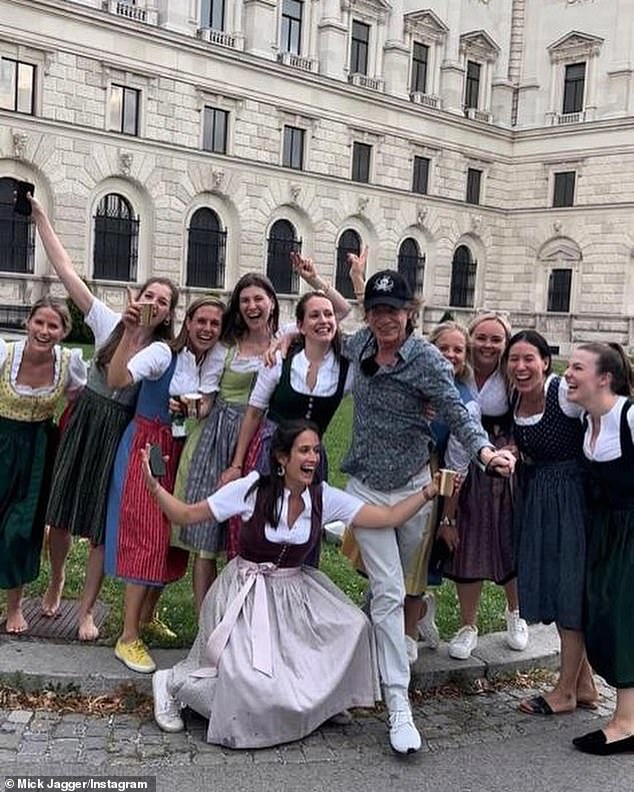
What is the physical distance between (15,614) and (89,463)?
3.53 feet

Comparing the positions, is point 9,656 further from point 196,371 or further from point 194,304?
point 194,304

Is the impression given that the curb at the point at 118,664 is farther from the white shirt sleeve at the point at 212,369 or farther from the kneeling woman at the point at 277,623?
the white shirt sleeve at the point at 212,369

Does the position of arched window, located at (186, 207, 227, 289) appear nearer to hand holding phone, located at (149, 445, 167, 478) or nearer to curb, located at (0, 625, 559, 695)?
curb, located at (0, 625, 559, 695)

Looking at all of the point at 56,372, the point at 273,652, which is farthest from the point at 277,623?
the point at 56,372

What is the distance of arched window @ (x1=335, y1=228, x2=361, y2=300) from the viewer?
3628 centimetres

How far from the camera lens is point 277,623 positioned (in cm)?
455

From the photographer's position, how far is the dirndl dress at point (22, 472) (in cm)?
536

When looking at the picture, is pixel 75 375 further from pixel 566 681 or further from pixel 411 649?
pixel 566 681

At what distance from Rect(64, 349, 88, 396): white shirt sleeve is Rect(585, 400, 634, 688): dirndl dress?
122 inches

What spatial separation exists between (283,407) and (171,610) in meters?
1.88

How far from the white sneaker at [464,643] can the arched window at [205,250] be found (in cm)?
2731

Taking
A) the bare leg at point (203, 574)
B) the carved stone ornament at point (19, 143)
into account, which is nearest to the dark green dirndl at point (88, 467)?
the bare leg at point (203, 574)

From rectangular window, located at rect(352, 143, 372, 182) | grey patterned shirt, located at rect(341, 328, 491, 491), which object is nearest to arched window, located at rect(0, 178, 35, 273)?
rectangular window, located at rect(352, 143, 372, 182)

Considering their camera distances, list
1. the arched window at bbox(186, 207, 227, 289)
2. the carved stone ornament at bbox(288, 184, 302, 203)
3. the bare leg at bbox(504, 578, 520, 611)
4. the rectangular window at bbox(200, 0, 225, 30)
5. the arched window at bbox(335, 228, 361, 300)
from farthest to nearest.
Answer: the arched window at bbox(335, 228, 361, 300), the carved stone ornament at bbox(288, 184, 302, 203), the arched window at bbox(186, 207, 227, 289), the rectangular window at bbox(200, 0, 225, 30), the bare leg at bbox(504, 578, 520, 611)
